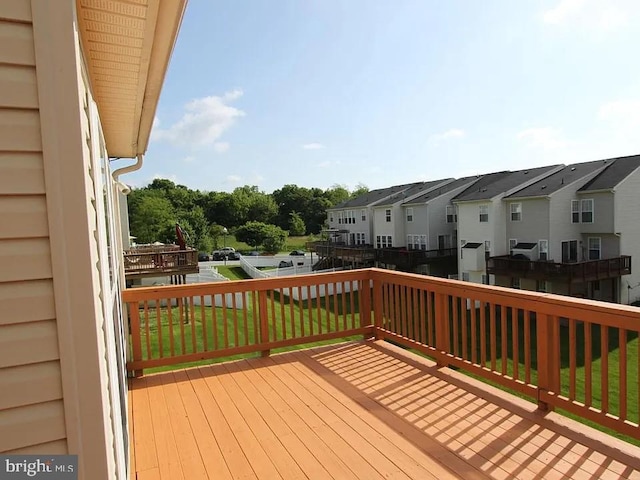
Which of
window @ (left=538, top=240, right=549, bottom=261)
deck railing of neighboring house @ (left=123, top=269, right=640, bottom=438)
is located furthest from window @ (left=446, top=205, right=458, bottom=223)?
deck railing of neighboring house @ (left=123, top=269, right=640, bottom=438)

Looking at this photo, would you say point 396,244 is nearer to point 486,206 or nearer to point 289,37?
point 486,206

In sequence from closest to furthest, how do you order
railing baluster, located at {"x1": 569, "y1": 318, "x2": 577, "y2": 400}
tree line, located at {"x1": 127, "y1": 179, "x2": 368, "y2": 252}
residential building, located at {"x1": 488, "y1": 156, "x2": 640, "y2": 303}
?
railing baluster, located at {"x1": 569, "y1": 318, "x2": 577, "y2": 400} < residential building, located at {"x1": 488, "y1": 156, "x2": 640, "y2": 303} < tree line, located at {"x1": 127, "y1": 179, "x2": 368, "y2": 252}

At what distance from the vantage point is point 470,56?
34.7 ft

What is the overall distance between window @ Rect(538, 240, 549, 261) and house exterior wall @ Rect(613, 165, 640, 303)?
262 cm

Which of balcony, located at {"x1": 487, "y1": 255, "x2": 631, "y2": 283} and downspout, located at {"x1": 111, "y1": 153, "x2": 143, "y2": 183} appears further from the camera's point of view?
balcony, located at {"x1": 487, "y1": 255, "x2": 631, "y2": 283}

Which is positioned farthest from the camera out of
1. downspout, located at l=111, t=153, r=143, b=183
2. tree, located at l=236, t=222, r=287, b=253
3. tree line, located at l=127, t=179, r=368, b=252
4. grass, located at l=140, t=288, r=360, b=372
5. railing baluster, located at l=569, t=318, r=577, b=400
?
tree, located at l=236, t=222, r=287, b=253

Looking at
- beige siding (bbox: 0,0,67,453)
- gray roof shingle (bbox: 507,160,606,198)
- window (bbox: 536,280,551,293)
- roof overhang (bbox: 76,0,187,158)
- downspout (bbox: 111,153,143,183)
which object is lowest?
window (bbox: 536,280,551,293)

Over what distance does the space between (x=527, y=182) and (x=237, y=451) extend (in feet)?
65.5

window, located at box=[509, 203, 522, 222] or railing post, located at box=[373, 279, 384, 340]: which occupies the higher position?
window, located at box=[509, 203, 522, 222]

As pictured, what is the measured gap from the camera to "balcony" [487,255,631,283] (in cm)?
1591

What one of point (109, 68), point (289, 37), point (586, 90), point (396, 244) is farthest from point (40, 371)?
point (396, 244)

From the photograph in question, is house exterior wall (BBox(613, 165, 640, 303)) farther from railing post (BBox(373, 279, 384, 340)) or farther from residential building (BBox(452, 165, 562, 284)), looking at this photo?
railing post (BBox(373, 279, 384, 340))

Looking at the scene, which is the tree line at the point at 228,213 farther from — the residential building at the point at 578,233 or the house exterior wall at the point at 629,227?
the house exterior wall at the point at 629,227

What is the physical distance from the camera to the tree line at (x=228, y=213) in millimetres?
35500
